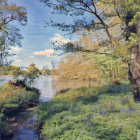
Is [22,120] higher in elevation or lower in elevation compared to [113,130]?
lower

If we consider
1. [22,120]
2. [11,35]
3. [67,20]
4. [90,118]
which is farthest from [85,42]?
[90,118]

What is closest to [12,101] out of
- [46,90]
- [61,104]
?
[61,104]

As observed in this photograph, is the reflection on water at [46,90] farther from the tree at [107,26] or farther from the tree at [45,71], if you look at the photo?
the tree at [45,71]

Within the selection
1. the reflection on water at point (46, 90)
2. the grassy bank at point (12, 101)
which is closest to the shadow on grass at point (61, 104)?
the grassy bank at point (12, 101)

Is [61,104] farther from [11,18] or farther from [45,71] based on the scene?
[45,71]

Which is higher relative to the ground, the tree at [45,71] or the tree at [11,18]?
the tree at [11,18]

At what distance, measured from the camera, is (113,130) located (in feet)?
8.46

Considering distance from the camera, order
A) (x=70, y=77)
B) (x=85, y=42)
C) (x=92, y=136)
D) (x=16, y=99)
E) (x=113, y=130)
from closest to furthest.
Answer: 1. (x=92, y=136)
2. (x=113, y=130)
3. (x=16, y=99)
4. (x=85, y=42)
5. (x=70, y=77)

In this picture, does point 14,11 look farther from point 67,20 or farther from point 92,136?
point 92,136

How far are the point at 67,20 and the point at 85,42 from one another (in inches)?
360

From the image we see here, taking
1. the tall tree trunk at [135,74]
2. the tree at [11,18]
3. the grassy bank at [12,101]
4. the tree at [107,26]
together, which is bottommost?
the grassy bank at [12,101]

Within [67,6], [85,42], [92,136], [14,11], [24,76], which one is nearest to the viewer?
[92,136]

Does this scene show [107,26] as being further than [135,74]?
No

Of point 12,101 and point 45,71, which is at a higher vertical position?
point 45,71
